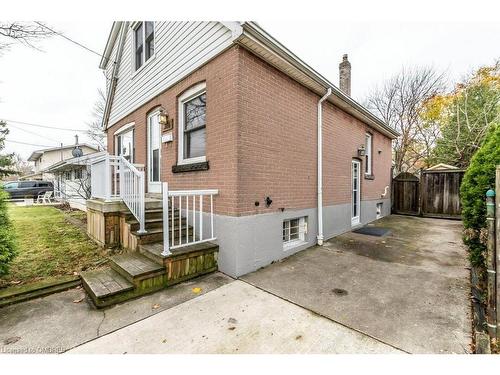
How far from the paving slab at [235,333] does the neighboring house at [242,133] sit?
1.17 m

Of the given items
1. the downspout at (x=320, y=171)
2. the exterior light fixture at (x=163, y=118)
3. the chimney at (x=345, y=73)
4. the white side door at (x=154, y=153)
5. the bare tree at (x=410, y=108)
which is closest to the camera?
the exterior light fixture at (x=163, y=118)

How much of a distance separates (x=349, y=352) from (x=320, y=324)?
443mm

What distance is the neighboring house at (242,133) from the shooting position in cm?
396

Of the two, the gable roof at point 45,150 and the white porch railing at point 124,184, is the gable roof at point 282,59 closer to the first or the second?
the white porch railing at point 124,184

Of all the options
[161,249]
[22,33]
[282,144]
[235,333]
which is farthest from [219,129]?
[22,33]

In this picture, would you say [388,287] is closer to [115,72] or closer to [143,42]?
[143,42]

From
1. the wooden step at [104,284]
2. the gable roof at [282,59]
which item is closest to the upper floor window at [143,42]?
the gable roof at [282,59]

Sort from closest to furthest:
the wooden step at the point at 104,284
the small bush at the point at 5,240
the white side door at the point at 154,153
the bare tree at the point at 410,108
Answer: the wooden step at the point at 104,284 → the small bush at the point at 5,240 → the white side door at the point at 154,153 → the bare tree at the point at 410,108

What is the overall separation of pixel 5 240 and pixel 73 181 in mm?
10197

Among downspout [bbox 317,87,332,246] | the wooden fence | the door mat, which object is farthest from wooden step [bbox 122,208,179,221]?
the wooden fence

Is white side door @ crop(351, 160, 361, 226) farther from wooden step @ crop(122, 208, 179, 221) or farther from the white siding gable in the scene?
wooden step @ crop(122, 208, 179, 221)

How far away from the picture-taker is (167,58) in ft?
18.4

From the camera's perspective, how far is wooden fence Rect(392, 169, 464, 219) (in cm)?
952

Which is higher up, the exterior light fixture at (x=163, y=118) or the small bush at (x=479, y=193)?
the exterior light fixture at (x=163, y=118)
